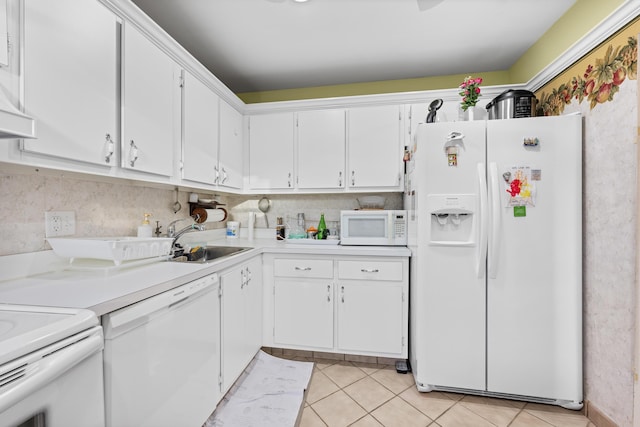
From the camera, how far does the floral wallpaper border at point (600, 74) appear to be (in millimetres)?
1440

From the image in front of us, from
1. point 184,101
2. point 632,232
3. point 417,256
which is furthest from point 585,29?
point 184,101

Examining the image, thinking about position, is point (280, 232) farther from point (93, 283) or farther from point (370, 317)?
point (93, 283)

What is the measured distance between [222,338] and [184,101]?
152cm

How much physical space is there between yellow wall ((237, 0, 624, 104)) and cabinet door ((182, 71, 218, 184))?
3.54 feet

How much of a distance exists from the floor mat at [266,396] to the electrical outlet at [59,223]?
4.25 feet

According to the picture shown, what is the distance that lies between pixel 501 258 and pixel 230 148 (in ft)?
7.34

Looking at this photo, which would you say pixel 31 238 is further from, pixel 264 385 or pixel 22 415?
pixel 264 385

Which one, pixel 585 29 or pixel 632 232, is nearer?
pixel 632 232

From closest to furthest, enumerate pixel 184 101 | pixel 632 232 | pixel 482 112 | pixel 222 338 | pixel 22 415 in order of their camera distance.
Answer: pixel 22 415 → pixel 632 232 → pixel 222 338 → pixel 184 101 → pixel 482 112

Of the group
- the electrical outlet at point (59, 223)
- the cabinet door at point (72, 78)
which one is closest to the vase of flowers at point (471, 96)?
the cabinet door at point (72, 78)

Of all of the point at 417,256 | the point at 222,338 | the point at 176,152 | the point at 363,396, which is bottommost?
the point at 363,396

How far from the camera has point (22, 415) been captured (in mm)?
654

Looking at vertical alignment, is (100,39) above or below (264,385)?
Result: above

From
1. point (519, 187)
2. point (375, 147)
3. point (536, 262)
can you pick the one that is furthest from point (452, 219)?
point (375, 147)
